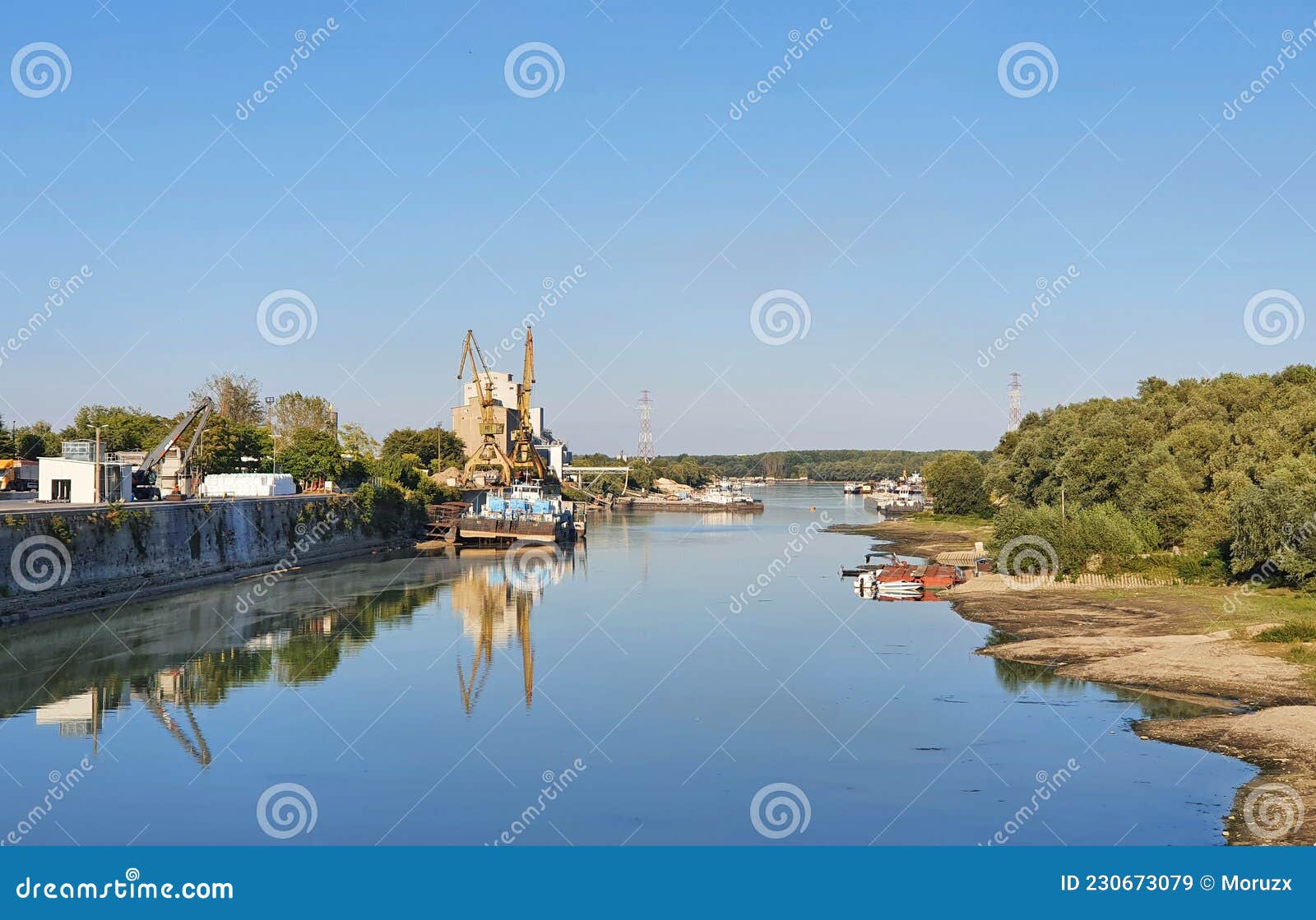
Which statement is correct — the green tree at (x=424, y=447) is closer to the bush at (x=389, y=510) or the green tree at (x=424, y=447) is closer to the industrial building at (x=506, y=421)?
the industrial building at (x=506, y=421)

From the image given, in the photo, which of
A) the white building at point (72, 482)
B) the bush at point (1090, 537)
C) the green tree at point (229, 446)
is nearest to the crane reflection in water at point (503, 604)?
the white building at point (72, 482)

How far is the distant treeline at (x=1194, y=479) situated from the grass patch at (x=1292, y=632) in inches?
266

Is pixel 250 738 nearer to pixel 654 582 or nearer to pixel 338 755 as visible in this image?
pixel 338 755

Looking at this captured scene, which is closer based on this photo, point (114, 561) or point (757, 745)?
point (757, 745)

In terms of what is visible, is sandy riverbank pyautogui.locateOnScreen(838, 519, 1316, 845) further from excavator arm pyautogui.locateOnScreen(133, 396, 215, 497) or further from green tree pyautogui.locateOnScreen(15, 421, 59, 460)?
green tree pyautogui.locateOnScreen(15, 421, 59, 460)

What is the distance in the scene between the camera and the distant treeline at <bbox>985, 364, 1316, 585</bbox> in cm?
3447

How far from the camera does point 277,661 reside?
27.8m

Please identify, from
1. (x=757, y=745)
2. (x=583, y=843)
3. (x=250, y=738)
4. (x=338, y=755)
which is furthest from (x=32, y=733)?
(x=757, y=745)

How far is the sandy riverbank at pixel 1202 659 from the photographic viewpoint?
16016 millimetres

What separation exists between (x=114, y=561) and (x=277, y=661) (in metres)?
10.8

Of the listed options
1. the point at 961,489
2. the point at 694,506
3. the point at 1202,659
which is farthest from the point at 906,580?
the point at 694,506

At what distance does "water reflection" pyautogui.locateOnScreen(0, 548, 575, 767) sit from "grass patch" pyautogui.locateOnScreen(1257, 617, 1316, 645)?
17.0m

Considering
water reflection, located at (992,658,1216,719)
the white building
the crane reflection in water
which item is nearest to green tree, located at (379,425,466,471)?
the crane reflection in water

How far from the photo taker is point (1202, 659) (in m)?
25.0
